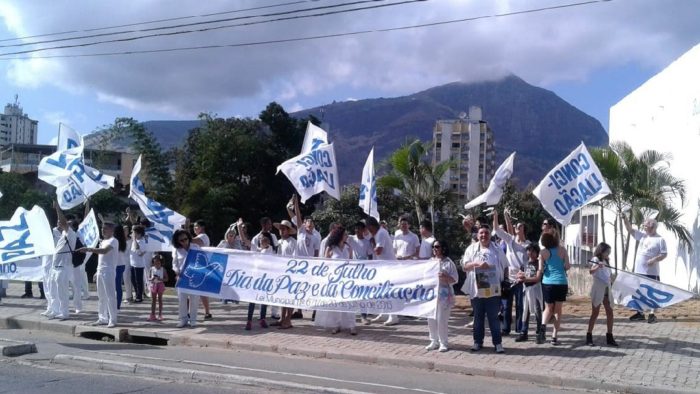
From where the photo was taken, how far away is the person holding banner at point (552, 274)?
10461 millimetres

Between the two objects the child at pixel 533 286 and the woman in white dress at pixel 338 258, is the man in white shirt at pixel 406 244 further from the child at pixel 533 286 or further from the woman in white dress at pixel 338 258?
the child at pixel 533 286

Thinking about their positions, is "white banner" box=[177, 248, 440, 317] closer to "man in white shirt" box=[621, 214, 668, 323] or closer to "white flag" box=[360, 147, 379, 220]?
"white flag" box=[360, 147, 379, 220]

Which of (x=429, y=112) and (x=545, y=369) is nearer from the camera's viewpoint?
(x=545, y=369)

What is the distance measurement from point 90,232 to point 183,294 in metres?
2.66

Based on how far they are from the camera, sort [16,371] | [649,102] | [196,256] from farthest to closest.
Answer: [649,102], [196,256], [16,371]

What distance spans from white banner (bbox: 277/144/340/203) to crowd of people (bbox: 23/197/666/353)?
15.7 inches

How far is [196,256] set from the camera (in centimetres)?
1250

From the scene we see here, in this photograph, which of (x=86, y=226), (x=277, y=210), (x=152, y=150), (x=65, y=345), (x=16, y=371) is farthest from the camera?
(x=152, y=150)

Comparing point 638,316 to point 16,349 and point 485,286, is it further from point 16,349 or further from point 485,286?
point 16,349

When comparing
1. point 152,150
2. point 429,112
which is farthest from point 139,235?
point 429,112

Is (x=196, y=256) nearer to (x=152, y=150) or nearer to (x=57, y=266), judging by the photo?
(x=57, y=266)

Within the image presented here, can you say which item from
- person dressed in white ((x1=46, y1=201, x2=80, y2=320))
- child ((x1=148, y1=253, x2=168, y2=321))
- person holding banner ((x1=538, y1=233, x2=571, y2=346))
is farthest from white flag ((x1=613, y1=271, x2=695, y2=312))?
person dressed in white ((x1=46, y1=201, x2=80, y2=320))

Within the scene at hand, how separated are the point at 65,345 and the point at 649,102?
1801 centimetres

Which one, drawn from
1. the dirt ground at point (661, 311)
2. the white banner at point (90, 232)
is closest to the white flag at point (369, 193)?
the dirt ground at point (661, 311)
